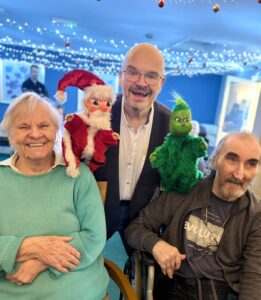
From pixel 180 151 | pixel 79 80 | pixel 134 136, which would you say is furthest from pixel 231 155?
pixel 79 80

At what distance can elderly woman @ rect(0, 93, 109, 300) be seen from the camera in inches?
42.6

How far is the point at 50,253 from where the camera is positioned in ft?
3.57

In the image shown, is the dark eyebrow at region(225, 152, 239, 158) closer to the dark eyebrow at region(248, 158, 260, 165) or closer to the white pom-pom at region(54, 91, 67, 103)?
the dark eyebrow at region(248, 158, 260, 165)

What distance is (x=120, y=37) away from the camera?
524 cm

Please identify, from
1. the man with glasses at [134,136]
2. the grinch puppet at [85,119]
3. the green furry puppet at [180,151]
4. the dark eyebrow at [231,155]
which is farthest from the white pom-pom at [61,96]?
the dark eyebrow at [231,155]

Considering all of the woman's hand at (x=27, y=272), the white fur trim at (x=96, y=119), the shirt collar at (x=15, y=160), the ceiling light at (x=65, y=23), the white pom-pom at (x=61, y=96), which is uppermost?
the ceiling light at (x=65, y=23)

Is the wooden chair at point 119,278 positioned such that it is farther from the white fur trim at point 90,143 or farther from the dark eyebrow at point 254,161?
the dark eyebrow at point 254,161

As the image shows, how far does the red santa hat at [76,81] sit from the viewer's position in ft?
3.77

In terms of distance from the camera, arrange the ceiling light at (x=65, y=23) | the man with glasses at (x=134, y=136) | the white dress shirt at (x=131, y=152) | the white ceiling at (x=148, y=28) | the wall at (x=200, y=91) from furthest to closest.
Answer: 1. the wall at (x=200, y=91)
2. the ceiling light at (x=65, y=23)
3. the white ceiling at (x=148, y=28)
4. the white dress shirt at (x=131, y=152)
5. the man with glasses at (x=134, y=136)

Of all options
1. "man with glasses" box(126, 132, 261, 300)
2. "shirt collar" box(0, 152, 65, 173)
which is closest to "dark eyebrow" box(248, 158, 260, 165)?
"man with glasses" box(126, 132, 261, 300)

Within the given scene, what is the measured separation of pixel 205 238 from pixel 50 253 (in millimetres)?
682

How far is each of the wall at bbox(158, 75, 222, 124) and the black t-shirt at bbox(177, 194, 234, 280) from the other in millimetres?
7325

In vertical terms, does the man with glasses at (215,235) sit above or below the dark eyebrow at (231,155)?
below

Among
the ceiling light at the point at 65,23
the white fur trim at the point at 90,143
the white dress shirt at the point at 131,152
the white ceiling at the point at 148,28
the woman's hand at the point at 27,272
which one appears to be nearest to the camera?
the woman's hand at the point at 27,272
